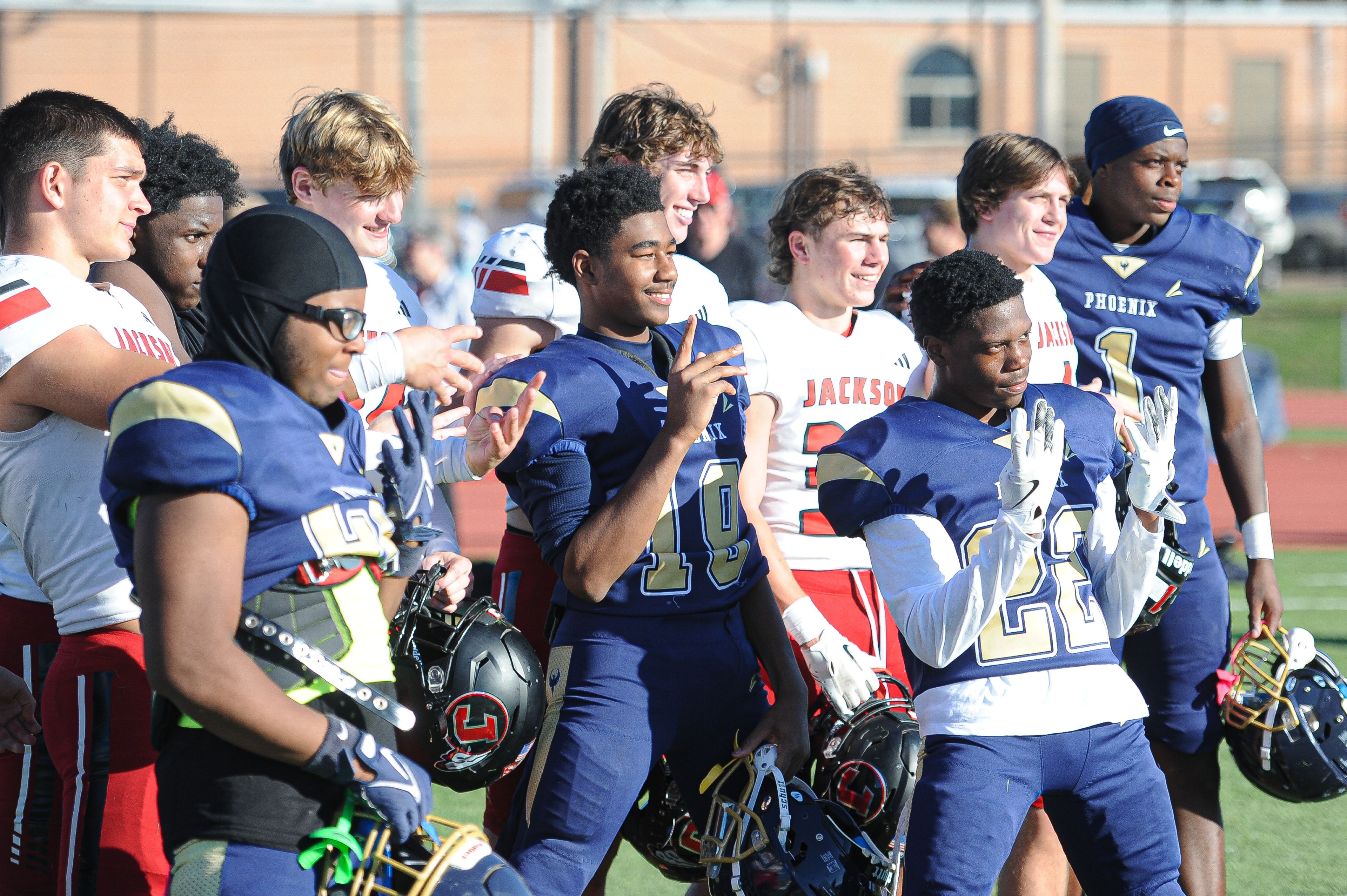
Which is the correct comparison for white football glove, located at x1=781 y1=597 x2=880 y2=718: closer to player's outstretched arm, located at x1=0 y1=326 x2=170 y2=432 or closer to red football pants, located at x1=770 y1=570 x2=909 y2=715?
red football pants, located at x1=770 y1=570 x2=909 y2=715

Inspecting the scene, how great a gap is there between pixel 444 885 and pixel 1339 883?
3.57 m

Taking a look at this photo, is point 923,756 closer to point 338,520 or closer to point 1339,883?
point 338,520

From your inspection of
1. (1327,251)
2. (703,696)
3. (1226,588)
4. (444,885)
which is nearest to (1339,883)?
(1226,588)

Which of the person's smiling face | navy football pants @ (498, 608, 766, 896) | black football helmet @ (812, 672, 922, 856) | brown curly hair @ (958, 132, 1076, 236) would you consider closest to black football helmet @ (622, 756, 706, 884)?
navy football pants @ (498, 608, 766, 896)

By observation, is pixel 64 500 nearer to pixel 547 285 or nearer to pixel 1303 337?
pixel 547 285

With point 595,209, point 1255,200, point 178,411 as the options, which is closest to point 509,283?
point 595,209

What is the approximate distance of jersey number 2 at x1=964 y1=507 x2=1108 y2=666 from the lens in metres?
2.94

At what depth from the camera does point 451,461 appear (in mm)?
3029

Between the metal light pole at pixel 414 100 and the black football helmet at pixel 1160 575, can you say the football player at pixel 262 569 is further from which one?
the metal light pole at pixel 414 100

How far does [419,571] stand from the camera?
3.35m

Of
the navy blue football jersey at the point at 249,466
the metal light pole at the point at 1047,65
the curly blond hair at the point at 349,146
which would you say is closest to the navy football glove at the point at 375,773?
the navy blue football jersey at the point at 249,466

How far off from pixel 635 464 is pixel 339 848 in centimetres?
116

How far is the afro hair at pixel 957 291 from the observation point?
3.06 metres

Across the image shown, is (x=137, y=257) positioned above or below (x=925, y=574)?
above
